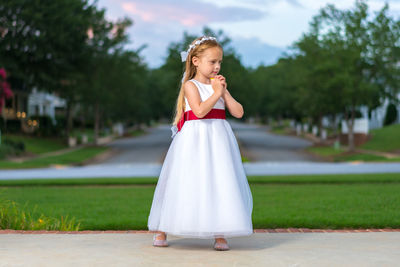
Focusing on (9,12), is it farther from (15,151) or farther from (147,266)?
(147,266)

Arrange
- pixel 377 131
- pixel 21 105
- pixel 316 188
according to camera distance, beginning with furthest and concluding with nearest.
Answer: pixel 21 105
pixel 377 131
pixel 316 188

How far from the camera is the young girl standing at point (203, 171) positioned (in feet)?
17.9

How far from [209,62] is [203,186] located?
1.24 meters

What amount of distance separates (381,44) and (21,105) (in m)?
29.6

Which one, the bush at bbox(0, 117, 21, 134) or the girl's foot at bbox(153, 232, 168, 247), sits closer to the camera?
the girl's foot at bbox(153, 232, 168, 247)

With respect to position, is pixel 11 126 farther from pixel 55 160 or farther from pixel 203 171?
pixel 203 171

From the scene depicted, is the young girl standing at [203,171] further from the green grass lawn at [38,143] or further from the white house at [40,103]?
the white house at [40,103]

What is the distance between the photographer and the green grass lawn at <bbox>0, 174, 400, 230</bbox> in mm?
8344

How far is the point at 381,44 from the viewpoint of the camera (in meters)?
34.9

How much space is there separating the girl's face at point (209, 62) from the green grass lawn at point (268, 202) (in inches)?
117

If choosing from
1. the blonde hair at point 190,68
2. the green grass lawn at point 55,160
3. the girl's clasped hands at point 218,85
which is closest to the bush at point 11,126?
the green grass lawn at point 55,160

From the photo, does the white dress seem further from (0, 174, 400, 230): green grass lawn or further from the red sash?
(0, 174, 400, 230): green grass lawn

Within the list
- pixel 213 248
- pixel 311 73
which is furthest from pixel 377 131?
pixel 213 248

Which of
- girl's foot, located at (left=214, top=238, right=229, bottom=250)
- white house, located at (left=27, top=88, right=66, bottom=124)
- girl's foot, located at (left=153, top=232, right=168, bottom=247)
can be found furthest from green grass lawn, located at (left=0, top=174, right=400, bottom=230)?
white house, located at (left=27, top=88, right=66, bottom=124)
